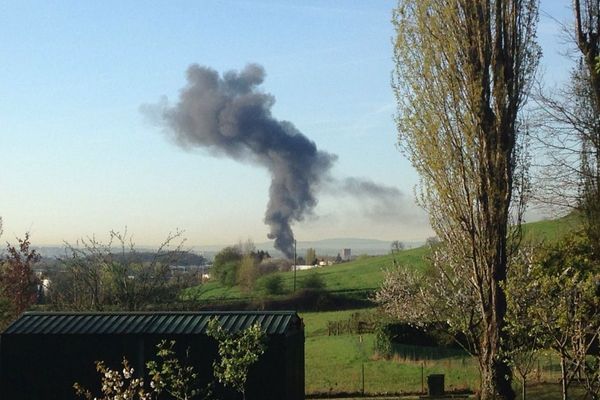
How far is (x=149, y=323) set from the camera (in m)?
18.0

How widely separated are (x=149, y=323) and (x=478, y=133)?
377 inches

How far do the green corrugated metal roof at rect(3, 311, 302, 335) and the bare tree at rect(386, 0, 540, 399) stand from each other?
15.9ft

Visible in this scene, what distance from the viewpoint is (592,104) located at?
78.2ft

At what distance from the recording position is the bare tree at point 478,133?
60.9 feet

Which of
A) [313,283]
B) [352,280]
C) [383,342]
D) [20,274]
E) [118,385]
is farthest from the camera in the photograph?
[352,280]

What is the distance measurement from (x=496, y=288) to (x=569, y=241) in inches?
350

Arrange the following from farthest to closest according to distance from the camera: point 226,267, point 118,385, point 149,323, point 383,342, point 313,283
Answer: point 226,267, point 313,283, point 383,342, point 149,323, point 118,385

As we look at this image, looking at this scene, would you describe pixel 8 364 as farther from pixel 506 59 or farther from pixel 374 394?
pixel 506 59

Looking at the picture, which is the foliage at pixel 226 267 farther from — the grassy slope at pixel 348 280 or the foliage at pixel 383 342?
the foliage at pixel 383 342

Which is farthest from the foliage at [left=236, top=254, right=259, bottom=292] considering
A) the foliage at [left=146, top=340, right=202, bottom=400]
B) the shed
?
the foliage at [left=146, top=340, right=202, bottom=400]

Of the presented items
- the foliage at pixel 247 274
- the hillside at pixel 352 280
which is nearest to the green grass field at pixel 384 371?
the hillside at pixel 352 280

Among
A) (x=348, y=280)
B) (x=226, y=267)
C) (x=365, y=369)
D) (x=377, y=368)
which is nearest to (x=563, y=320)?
(x=377, y=368)

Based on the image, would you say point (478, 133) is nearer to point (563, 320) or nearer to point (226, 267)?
point (563, 320)

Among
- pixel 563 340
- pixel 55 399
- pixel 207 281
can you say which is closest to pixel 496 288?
pixel 563 340
